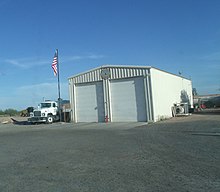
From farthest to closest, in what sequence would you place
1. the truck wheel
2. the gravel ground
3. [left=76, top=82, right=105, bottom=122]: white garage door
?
the truck wheel, [left=76, top=82, right=105, bottom=122]: white garage door, the gravel ground

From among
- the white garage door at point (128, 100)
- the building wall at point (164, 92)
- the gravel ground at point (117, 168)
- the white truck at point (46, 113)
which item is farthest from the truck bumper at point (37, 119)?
the gravel ground at point (117, 168)

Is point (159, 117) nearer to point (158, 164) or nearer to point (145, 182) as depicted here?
point (158, 164)

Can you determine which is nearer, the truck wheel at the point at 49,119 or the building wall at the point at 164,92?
the building wall at the point at 164,92

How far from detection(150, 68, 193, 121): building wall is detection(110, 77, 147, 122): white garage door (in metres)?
1.02

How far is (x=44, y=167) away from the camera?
8.23m

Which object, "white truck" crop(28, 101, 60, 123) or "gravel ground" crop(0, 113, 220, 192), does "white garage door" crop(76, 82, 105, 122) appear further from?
"gravel ground" crop(0, 113, 220, 192)

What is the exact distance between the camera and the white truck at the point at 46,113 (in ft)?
98.3

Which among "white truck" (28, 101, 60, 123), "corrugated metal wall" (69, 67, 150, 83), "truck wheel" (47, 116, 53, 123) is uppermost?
"corrugated metal wall" (69, 67, 150, 83)

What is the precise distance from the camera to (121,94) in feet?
83.5

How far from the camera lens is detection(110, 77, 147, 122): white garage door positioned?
24277mm

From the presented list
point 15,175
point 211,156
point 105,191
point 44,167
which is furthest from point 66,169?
point 211,156

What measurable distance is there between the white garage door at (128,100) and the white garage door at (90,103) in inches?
56.8

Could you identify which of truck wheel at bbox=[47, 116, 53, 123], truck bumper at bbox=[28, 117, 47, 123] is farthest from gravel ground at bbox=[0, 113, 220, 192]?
truck wheel at bbox=[47, 116, 53, 123]

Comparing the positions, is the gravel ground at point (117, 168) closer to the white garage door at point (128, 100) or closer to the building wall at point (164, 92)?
the building wall at point (164, 92)
